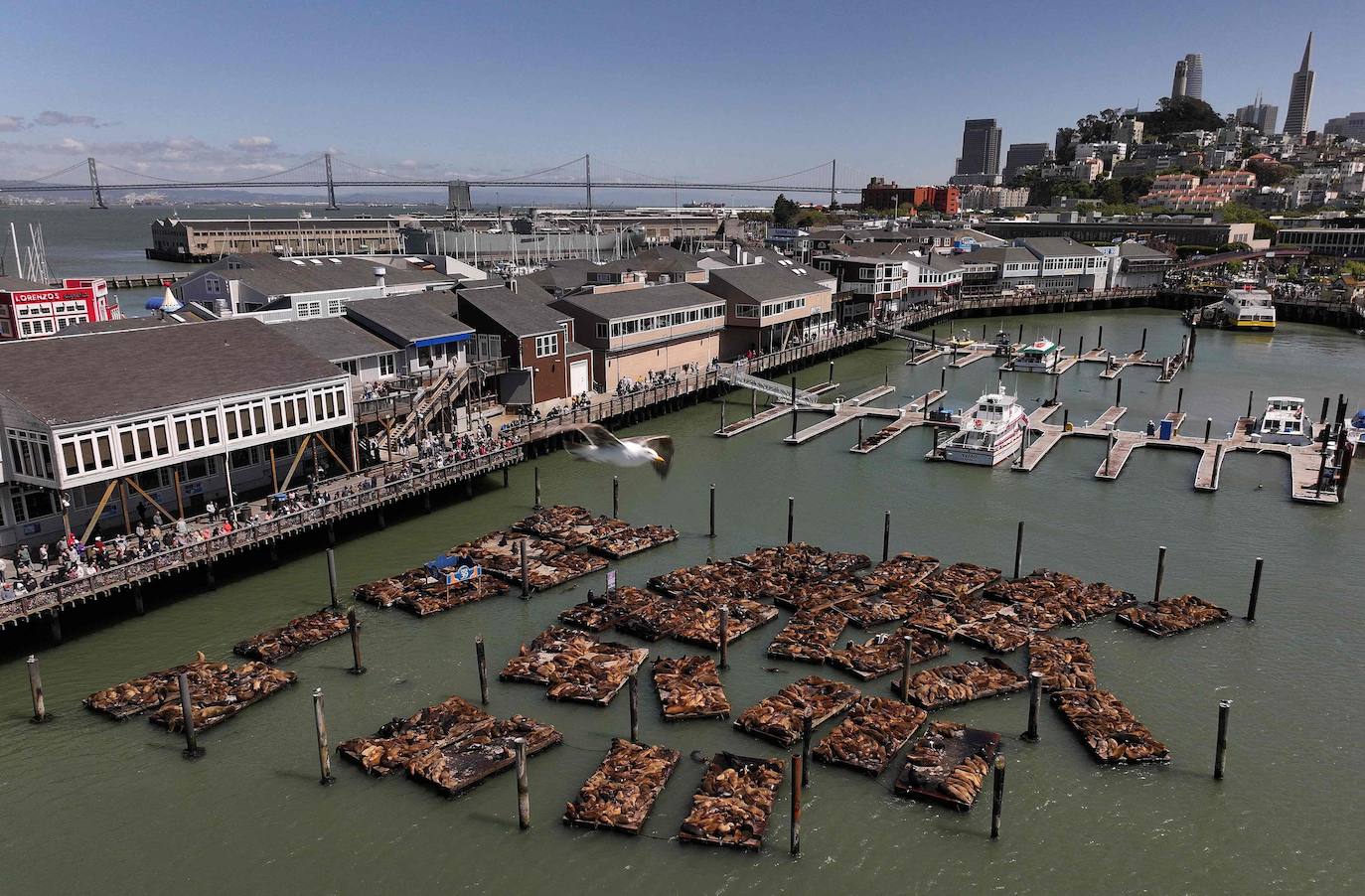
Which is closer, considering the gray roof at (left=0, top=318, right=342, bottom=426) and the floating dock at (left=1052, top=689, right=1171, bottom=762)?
the floating dock at (left=1052, top=689, right=1171, bottom=762)

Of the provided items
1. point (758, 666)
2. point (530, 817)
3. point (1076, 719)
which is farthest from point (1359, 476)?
point (530, 817)

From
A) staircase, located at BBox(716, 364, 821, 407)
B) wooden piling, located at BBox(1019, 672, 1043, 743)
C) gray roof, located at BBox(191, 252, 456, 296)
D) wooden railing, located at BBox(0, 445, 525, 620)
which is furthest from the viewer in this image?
staircase, located at BBox(716, 364, 821, 407)

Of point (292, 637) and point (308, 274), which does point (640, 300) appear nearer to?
point (308, 274)

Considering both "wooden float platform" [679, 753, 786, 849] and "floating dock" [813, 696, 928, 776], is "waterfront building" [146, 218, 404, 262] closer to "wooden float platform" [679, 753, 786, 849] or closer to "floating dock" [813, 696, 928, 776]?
"floating dock" [813, 696, 928, 776]

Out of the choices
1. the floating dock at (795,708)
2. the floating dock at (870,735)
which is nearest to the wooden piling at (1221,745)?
the floating dock at (870,735)

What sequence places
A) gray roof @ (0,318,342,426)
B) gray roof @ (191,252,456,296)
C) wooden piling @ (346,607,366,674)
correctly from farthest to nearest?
gray roof @ (191,252,456,296)
gray roof @ (0,318,342,426)
wooden piling @ (346,607,366,674)

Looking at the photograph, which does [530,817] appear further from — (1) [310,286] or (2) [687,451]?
(1) [310,286]

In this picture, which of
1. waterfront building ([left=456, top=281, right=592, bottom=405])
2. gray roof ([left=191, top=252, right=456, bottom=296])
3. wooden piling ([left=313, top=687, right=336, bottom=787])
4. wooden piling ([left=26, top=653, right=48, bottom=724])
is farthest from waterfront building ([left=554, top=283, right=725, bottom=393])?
wooden piling ([left=313, top=687, right=336, bottom=787])
